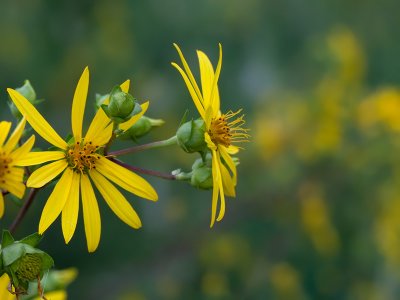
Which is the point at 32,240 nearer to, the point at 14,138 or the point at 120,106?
the point at 14,138

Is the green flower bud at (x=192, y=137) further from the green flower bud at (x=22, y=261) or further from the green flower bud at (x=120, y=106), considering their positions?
the green flower bud at (x=22, y=261)

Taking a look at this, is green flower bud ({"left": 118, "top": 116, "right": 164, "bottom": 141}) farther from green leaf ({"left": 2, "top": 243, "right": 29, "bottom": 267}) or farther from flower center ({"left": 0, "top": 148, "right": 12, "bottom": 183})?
green leaf ({"left": 2, "top": 243, "right": 29, "bottom": 267})

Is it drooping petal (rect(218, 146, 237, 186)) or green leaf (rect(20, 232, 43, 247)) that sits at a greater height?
drooping petal (rect(218, 146, 237, 186))

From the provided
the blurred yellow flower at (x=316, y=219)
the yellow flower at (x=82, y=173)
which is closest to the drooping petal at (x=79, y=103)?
the yellow flower at (x=82, y=173)

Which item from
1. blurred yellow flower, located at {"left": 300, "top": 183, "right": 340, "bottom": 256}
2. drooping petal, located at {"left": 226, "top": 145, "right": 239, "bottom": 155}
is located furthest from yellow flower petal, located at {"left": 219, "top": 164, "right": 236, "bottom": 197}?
blurred yellow flower, located at {"left": 300, "top": 183, "right": 340, "bottom": 256}

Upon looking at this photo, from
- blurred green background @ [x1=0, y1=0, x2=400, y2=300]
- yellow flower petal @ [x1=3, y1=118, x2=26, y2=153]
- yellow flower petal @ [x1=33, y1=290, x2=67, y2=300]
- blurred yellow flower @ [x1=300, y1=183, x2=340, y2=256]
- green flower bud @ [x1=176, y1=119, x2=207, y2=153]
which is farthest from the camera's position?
blurred yellow flower @ [x1=300, y1=183, x2=340, y2=256]

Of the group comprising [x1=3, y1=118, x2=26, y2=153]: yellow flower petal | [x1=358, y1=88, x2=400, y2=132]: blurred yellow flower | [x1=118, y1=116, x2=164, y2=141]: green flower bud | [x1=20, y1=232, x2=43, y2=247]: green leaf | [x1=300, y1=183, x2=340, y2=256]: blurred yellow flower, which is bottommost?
[x1=20, y1=232, x2=43, y2=247]: green leaf

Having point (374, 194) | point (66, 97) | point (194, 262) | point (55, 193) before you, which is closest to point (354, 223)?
point (374, 194)
